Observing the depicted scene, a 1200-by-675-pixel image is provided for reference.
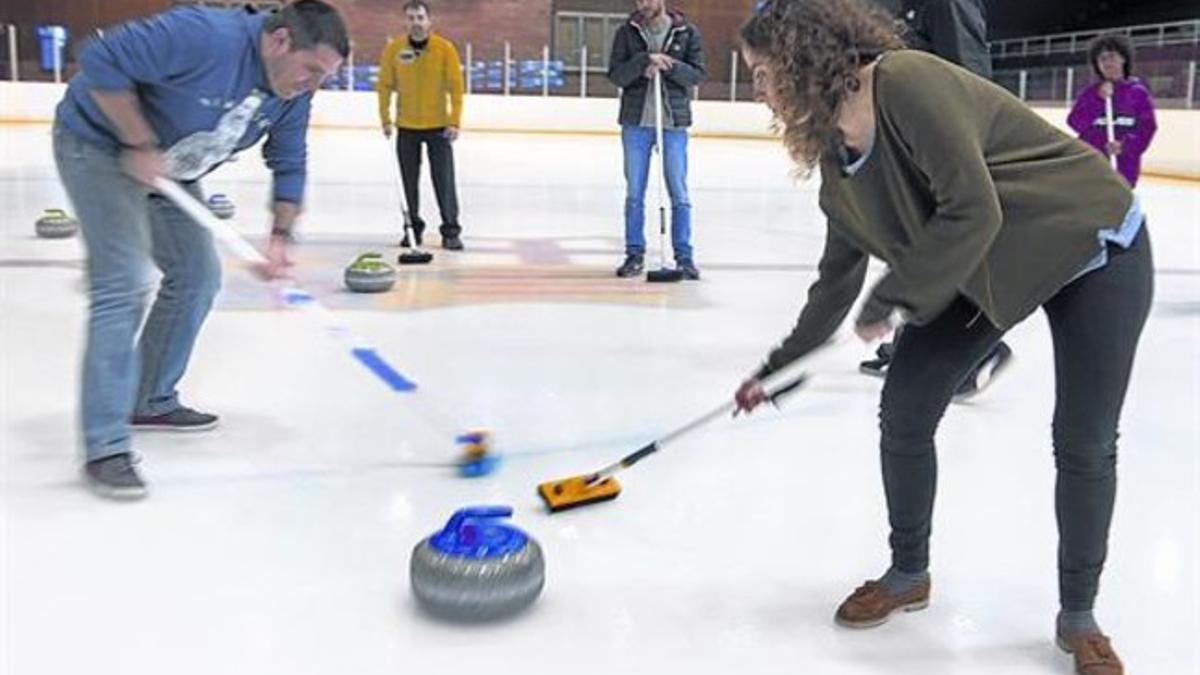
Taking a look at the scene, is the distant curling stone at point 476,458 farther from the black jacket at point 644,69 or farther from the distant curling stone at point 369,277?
the black jacket at point 644,69

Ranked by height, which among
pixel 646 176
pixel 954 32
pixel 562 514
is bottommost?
pixel 562 514

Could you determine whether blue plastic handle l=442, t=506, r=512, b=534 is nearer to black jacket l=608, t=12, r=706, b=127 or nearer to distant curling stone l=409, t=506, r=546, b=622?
distant curling stone l=409, t=506, r=546, b=622

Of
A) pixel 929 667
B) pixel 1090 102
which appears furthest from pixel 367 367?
pixel 1090 102

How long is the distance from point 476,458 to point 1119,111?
3.65 metres

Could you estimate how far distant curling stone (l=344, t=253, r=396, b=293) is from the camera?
15.9ft

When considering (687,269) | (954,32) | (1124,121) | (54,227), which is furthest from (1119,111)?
(54,227)

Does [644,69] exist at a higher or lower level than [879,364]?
higher

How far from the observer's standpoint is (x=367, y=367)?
3619mm

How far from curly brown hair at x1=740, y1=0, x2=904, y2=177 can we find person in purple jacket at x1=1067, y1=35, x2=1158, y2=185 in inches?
151

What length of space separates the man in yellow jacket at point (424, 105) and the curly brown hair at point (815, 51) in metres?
4.68

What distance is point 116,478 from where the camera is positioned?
2.48 metres

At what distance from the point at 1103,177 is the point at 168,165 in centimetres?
185

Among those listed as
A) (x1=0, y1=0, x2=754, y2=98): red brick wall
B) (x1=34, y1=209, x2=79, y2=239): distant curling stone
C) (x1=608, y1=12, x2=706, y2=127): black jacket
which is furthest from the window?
(x1=608, y1=12, x2=706, y2=127): black jacket

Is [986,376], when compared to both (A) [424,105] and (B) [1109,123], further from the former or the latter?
(A) [424,105]
